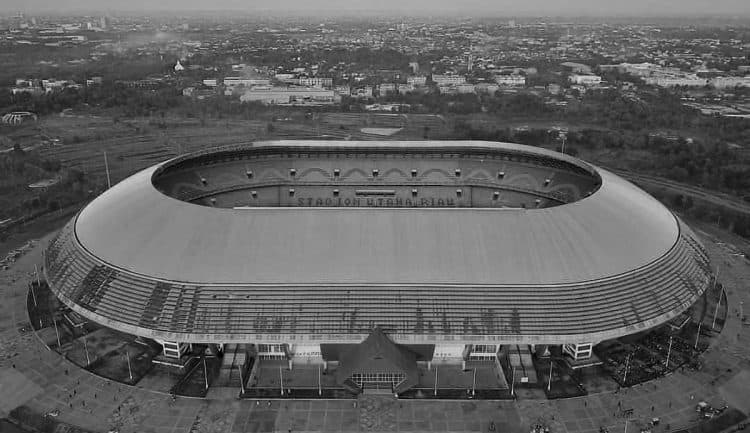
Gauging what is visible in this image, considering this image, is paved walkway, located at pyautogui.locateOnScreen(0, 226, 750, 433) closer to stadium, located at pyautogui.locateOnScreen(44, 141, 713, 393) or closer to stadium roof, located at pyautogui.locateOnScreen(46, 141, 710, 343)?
stadium, located at pyautogui.locateOnScreen(44, 141, 713, 393)

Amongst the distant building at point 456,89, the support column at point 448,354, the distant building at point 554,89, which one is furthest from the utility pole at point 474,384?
the distant building at point 554,89

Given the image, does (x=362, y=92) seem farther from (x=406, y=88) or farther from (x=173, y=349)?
(x=173, y=349)

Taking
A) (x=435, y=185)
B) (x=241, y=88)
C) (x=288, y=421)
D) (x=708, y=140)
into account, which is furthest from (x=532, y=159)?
(x=241, y=88)

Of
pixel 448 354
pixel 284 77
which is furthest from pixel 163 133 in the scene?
pixel 448 354

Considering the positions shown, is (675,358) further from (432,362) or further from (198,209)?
(198,209)

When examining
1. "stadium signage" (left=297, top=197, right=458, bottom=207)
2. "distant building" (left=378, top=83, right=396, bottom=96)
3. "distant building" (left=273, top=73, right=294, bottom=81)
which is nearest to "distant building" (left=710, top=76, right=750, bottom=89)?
"distant building" (left=378, top=83, right=396, bottom=96)

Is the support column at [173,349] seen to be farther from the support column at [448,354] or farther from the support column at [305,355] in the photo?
the support column at [448,354]
